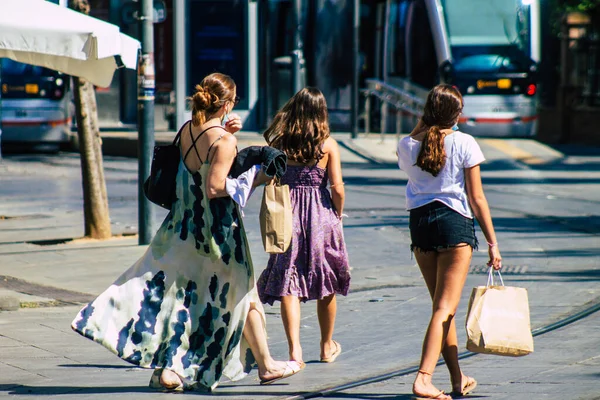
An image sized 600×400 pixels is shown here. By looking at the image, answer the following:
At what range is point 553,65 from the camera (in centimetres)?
3103

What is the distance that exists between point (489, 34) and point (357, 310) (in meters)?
15.6

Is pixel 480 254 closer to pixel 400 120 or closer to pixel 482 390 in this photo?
pixel 482 390

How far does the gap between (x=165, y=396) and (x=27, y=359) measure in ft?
4.36

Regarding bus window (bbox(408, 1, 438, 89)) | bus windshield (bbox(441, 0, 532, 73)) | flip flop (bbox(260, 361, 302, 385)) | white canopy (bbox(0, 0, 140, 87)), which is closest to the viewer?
flip flop (bbox(260, 361, 302, 385))

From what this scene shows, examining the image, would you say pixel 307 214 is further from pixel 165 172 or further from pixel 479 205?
pixel 479 205

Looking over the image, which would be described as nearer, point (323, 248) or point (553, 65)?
point (323, 248)

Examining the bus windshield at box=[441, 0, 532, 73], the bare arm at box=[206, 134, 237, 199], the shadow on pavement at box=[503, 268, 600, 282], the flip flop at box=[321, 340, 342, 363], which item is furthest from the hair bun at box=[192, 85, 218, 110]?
the bus windshield at box=[441, 0, 532, 73]

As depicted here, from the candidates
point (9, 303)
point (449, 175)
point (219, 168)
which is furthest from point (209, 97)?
point (9, 303)

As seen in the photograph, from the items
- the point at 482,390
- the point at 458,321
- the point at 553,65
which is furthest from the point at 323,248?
the point at 553,65

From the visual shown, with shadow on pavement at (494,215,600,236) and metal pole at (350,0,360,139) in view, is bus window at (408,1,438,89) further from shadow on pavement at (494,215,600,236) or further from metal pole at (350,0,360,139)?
shadow on pavement at (494,215,600,236)

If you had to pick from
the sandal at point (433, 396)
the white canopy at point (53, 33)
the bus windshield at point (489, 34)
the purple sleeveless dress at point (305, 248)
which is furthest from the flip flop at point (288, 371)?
the bus windshield at point (489, 34)

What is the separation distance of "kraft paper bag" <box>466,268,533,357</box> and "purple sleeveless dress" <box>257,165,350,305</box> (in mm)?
1100

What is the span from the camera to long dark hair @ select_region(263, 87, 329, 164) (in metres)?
6.60

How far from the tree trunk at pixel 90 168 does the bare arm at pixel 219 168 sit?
672 cm
